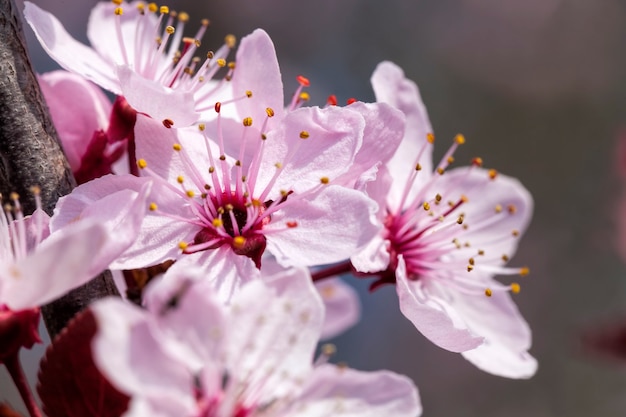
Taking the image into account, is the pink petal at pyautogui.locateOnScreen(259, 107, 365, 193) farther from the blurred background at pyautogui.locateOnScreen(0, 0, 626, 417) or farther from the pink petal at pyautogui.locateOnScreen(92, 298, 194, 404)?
the blurred background at pyautogui.locateOnScreen(0, 0, 626, 417)

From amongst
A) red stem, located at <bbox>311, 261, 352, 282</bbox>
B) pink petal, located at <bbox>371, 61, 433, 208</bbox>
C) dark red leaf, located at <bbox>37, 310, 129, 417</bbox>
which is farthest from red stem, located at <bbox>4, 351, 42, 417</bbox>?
pink petal, located at <bbox>371, 61, 433, 208</bbox>

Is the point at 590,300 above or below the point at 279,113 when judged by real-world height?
below

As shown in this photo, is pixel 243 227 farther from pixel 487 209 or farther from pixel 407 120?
pixel 487 209

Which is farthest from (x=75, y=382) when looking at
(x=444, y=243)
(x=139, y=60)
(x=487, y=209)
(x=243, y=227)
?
(x=487, y=209)

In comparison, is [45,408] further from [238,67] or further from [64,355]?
[238,67]

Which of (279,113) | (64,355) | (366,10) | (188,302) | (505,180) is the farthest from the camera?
(366,10)

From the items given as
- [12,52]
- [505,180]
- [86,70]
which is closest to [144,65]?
[86,70]
